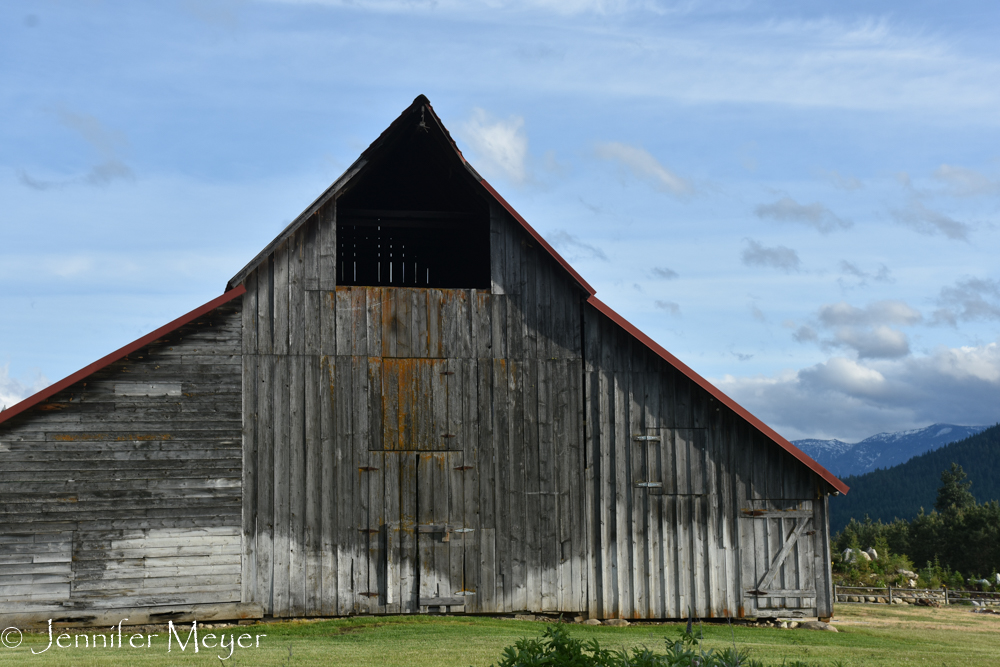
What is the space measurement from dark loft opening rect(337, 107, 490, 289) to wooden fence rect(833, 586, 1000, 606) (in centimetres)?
1535

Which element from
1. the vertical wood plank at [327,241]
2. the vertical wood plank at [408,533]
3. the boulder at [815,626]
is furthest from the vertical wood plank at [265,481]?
the boulder at [815,626]

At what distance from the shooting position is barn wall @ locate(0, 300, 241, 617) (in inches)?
635

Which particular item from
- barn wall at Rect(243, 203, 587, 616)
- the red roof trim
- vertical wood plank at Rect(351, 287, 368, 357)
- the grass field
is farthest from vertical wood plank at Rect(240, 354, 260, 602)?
the red roof trim

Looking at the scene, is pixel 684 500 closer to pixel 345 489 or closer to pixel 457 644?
pixel 457 644

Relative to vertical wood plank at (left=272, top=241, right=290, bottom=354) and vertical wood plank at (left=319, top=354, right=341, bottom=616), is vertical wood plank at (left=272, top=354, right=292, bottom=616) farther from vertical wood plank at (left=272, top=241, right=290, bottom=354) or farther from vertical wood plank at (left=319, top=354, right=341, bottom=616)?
vertical wood plank at (left=319, top=354, right=341, bottom=616)

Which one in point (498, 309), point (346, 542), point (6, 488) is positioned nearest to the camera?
point (6, 488)

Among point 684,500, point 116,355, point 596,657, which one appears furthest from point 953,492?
point 596,657

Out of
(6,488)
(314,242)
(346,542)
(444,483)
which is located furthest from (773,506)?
(6,488)

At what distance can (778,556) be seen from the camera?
18297 mm

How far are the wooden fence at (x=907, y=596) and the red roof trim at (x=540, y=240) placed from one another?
15.6 metres

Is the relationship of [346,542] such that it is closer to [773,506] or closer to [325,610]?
[325,610]

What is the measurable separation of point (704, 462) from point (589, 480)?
247 centimetres

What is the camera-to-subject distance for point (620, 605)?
58.4 ft

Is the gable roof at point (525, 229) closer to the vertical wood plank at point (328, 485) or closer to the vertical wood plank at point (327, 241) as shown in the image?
the vertical wood plank at point (327, 241)
